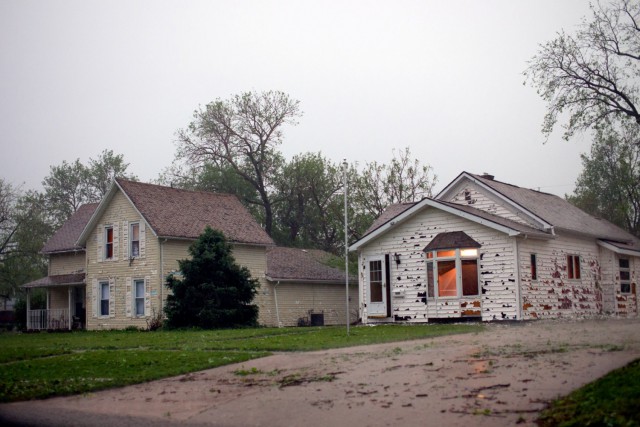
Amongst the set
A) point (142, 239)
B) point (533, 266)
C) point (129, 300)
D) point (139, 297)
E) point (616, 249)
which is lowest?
point (129, 300)

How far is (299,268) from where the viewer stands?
1622 inches

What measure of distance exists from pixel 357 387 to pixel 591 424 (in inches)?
175

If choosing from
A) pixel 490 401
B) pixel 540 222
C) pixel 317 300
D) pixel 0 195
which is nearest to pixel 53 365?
pixel 490 401

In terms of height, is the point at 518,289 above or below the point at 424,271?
below

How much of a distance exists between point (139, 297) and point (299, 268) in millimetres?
9557

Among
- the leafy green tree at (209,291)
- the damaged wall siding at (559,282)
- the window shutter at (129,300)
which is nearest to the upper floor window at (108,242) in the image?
the window shutter at (129,300)

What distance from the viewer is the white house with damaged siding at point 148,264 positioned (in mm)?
35375

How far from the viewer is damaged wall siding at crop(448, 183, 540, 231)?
28844mm

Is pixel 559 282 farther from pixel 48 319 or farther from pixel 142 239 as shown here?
pixel 48 319

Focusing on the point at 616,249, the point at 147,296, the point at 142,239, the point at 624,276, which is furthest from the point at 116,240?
the point at 624,276

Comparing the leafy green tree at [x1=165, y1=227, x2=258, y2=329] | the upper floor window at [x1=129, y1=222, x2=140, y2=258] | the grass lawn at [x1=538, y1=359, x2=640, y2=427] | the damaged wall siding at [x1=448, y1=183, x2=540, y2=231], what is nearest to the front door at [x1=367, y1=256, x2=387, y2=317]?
the damaged wall siding at [x1=448, y1=183, x2=540, y2=231]

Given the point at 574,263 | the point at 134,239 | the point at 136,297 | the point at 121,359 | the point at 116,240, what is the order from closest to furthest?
the point at 121,359 → the point at 574,263 → the point at 136,297 → the point at 134,239 → the point at 116,240

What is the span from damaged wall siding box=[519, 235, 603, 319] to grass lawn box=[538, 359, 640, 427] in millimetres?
16820

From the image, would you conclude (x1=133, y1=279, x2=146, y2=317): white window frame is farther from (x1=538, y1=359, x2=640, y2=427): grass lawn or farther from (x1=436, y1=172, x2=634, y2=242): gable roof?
(x1=538, y1=359, x2=640, y2=427): grass lawn
